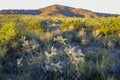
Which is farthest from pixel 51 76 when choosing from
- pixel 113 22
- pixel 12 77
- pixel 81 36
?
pixel 113 22

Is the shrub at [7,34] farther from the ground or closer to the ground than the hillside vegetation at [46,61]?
farther from the ground

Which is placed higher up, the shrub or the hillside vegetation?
the shrub

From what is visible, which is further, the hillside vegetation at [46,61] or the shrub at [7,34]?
the shrub at [7,34]

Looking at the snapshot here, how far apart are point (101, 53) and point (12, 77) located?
7.89 feet

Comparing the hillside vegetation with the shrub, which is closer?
the hillside vegetation

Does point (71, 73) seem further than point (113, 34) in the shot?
No

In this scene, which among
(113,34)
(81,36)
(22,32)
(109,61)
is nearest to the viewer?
(109,61)

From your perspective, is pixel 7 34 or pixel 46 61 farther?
pixel 7 34

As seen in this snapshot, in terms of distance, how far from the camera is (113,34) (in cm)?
1310

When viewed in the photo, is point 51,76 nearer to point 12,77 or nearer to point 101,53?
point 12,77

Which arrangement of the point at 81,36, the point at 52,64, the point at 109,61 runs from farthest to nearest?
the point at 81,36 → the point at 109,61 → the point at 52,64

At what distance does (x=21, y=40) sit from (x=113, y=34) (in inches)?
198

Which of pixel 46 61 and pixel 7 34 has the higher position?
pixel 7 34

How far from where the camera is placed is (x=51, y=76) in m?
7.50
